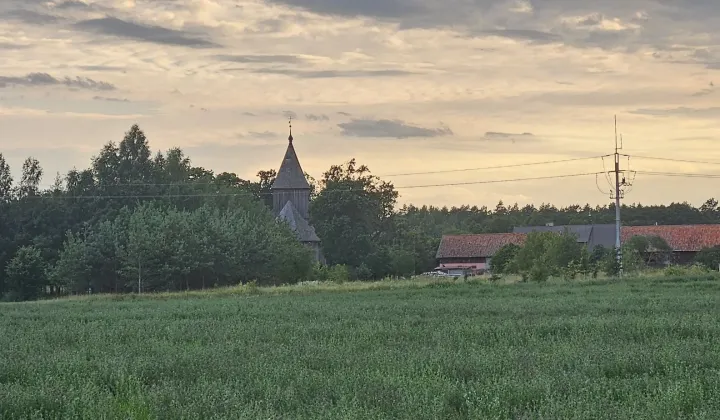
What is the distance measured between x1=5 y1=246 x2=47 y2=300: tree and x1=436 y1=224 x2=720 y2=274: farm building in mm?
46068

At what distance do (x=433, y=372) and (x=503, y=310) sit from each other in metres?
12.8

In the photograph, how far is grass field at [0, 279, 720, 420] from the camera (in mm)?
9133

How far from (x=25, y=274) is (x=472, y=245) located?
178 ft

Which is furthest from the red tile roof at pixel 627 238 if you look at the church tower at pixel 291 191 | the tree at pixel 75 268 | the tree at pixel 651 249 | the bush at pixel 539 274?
the bush at pixel 539 274

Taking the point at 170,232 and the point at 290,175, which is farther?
the point at 290,175

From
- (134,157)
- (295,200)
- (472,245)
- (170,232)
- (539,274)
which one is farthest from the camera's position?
(472,245)

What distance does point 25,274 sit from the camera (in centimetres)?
7025

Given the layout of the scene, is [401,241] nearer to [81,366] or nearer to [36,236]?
[36,236]

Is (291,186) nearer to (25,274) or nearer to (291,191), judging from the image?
(291,191)

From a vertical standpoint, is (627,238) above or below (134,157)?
below

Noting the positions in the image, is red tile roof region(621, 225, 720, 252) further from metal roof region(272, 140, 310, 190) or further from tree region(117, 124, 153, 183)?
tree region(117, 124, 153, 183)

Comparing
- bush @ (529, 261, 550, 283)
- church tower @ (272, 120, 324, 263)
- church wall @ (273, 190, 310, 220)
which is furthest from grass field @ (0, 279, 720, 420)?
church wall @ (273, 190, 310, 220)

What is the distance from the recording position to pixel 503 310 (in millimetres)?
24156

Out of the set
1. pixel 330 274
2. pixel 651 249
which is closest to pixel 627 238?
pixel 651 249
